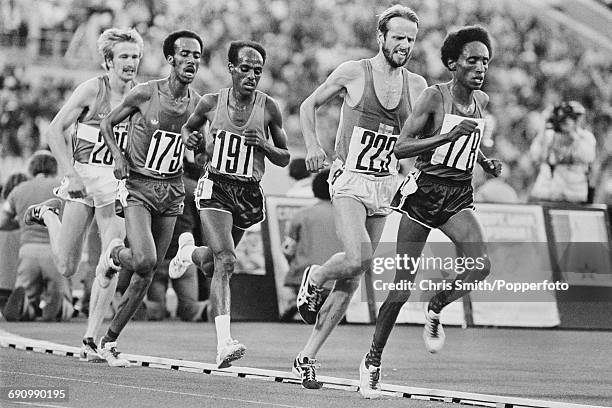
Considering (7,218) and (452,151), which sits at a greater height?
(7,218)

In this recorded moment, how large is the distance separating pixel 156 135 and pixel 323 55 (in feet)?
64.1

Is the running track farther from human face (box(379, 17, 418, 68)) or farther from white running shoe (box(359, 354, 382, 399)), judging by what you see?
human face (box(379, 17, 418, 68))

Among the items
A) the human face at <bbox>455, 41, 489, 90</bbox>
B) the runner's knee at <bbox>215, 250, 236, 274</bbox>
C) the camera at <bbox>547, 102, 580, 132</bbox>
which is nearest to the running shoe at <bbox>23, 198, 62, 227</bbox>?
the runner's knee at <bbox>215, 250, 236, 274</bbox>

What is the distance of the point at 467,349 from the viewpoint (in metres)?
12.7

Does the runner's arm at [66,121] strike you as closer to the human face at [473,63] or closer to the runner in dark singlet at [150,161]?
the runner in dark singlet at [150,161]

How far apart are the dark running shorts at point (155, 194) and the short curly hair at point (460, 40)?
2.62m

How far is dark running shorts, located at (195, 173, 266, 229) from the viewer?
9.19 m

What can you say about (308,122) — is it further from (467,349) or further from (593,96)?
(593,96)

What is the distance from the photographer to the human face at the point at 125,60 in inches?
414

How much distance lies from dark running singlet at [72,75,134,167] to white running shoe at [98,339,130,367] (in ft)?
4.98

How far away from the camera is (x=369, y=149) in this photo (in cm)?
867

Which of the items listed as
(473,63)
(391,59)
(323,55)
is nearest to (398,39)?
(391,59)

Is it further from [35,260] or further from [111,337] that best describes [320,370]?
[35,260]

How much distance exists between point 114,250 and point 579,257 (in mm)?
7586
